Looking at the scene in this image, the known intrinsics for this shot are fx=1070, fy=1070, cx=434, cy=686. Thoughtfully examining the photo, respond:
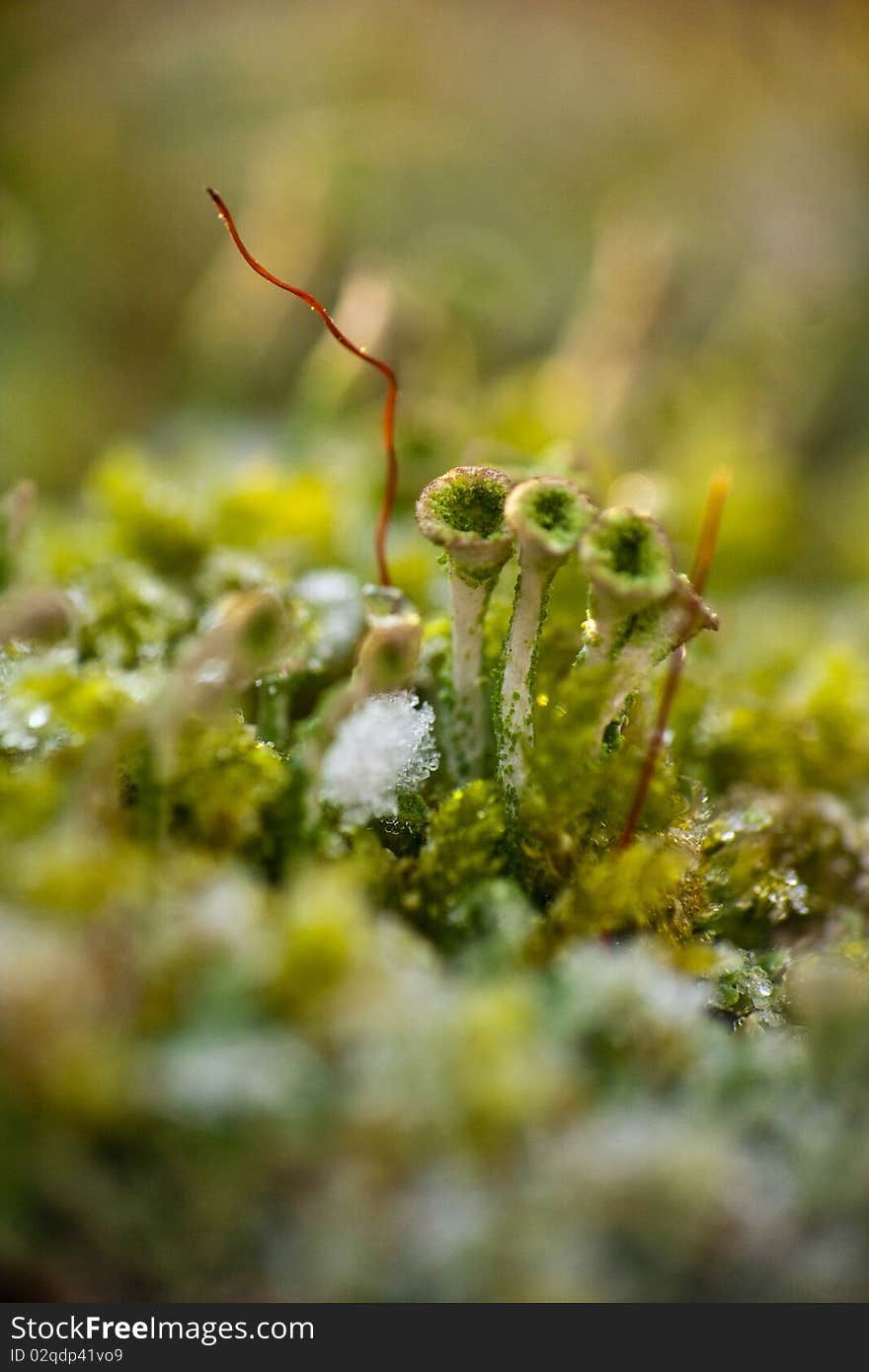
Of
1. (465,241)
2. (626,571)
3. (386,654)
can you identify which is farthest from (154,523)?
(465,241)

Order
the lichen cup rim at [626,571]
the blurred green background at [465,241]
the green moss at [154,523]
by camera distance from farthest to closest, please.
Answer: the blurred green background at [465,241]
the green moss at [154,523]
the lichen cup rim at [626,571]

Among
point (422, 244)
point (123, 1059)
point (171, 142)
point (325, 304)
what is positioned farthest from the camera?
point (171, 142)

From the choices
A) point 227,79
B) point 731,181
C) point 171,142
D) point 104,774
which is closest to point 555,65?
point 731,181

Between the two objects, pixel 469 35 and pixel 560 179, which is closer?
pixel 560 179

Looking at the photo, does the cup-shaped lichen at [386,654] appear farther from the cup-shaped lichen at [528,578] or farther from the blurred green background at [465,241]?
the blurred green background at [465,241]

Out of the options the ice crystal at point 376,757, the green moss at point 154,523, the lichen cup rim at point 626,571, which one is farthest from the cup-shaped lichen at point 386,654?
the green moss at point 154,523

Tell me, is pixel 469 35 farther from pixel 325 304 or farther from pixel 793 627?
pixel 793 627
